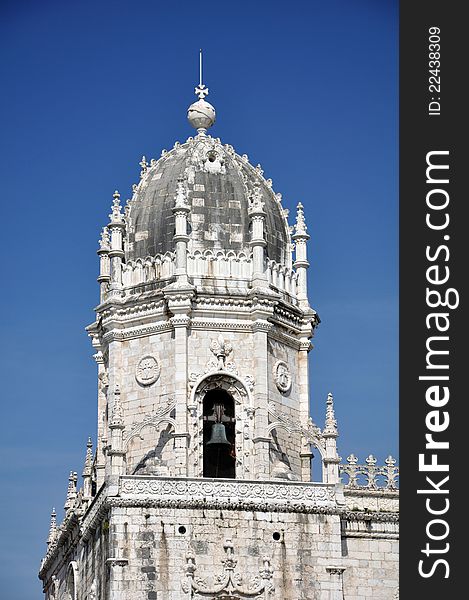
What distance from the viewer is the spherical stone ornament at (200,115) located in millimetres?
65438

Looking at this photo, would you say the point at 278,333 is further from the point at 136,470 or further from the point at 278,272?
the point at 136,470

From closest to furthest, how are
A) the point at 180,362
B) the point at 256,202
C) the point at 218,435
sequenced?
the point at 218,435, the point at 180,362, the point at 256,202

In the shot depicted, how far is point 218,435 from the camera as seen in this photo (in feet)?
197

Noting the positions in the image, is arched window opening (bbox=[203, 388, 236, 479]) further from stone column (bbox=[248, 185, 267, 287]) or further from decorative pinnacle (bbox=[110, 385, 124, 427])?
stone column (bbox=[248, 185, 267, 287])

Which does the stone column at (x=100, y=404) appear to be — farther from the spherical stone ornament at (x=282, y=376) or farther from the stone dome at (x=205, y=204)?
the spherical stone ornament at (x=282, y=376)

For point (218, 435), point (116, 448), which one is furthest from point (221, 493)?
point (116, 448)

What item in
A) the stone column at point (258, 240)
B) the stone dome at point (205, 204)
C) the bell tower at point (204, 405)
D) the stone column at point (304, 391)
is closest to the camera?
the bell tower at point (204, 405)

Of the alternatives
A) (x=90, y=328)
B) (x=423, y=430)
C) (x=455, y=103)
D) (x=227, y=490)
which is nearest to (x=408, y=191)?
(x=455, y=103)

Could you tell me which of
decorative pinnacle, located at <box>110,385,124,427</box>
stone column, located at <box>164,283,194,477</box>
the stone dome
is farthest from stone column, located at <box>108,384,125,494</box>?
the stone dome

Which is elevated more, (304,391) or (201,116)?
(201,116)

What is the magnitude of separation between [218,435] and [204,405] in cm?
142

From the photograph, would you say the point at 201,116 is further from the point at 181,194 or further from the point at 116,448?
the point at 116,448

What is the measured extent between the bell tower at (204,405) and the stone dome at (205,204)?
2.3 inches

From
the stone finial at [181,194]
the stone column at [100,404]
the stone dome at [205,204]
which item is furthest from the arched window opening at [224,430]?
the stone finial at [181,194]
